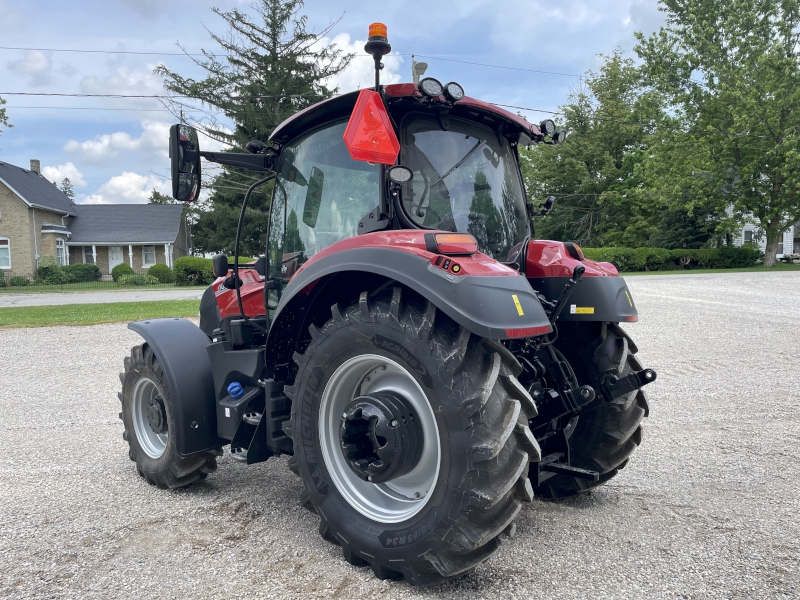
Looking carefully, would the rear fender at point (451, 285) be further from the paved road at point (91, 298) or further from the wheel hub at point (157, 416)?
the paved road at point (91, 298)

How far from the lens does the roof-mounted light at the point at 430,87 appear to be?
2894 millimetres

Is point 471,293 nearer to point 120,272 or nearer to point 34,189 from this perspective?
point 120,272

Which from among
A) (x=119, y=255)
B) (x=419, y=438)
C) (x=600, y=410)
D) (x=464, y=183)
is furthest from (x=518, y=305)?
(x=119, y=255)

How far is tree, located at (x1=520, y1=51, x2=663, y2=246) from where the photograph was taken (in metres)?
40.4

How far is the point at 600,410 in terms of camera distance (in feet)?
11.9

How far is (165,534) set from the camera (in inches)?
131

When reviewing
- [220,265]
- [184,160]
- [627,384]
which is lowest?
[627,384]

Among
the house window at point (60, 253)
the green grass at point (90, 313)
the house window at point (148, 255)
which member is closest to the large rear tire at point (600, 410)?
the green grass at point (90, 313)

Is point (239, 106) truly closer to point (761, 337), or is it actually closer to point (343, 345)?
point (761, 337)

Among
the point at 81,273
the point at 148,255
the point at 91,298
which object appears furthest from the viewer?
the point at 148,255

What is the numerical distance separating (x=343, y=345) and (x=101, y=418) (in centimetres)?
454

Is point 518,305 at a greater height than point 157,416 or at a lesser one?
greater

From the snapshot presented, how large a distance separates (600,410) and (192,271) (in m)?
29.4

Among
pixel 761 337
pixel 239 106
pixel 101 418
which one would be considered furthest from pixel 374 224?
pixel 239 106
